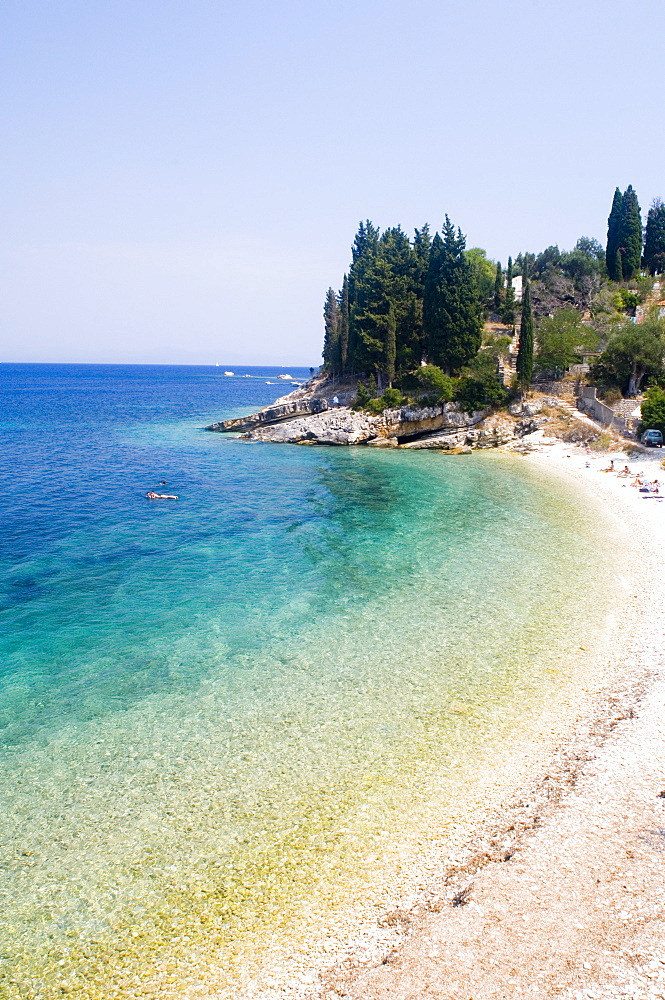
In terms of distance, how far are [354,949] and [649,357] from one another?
59.2 metres

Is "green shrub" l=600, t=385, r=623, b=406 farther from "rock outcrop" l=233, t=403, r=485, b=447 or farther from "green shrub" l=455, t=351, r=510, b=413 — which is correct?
"rock outcrop" l=233, t=403, r=485, b=447

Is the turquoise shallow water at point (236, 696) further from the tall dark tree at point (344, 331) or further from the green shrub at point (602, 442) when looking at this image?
the tall dark tree at point (344, 331)

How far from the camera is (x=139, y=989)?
9.37m

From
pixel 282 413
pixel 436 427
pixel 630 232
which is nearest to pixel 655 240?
pixel 630 232

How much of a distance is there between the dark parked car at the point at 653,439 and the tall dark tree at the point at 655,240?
211 feet

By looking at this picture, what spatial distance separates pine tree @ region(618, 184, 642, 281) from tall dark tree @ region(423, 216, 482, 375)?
4278 centimetres

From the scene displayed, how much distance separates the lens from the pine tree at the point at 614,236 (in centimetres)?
9112

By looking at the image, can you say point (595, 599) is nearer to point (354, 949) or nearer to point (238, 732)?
point (238, 732)

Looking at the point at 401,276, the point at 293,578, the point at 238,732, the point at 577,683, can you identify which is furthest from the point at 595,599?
the point at 401,276

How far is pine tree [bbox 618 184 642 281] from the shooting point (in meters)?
90.4

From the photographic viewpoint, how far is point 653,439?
4828 cm

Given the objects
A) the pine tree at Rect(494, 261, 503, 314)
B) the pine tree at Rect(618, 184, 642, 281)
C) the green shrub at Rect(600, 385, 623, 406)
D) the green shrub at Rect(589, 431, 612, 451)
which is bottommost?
the green shrub at Rect(589, 431, 612, 451)

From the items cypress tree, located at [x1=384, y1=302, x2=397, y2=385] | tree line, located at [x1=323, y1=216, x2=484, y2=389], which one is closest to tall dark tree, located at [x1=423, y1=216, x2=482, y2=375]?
tree line, located at [x1=323, y1=216, x2=484, y2=389]

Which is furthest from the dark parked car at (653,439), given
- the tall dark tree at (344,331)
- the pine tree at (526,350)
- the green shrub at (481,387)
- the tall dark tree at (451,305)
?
the tall dark tree at (344,331)
